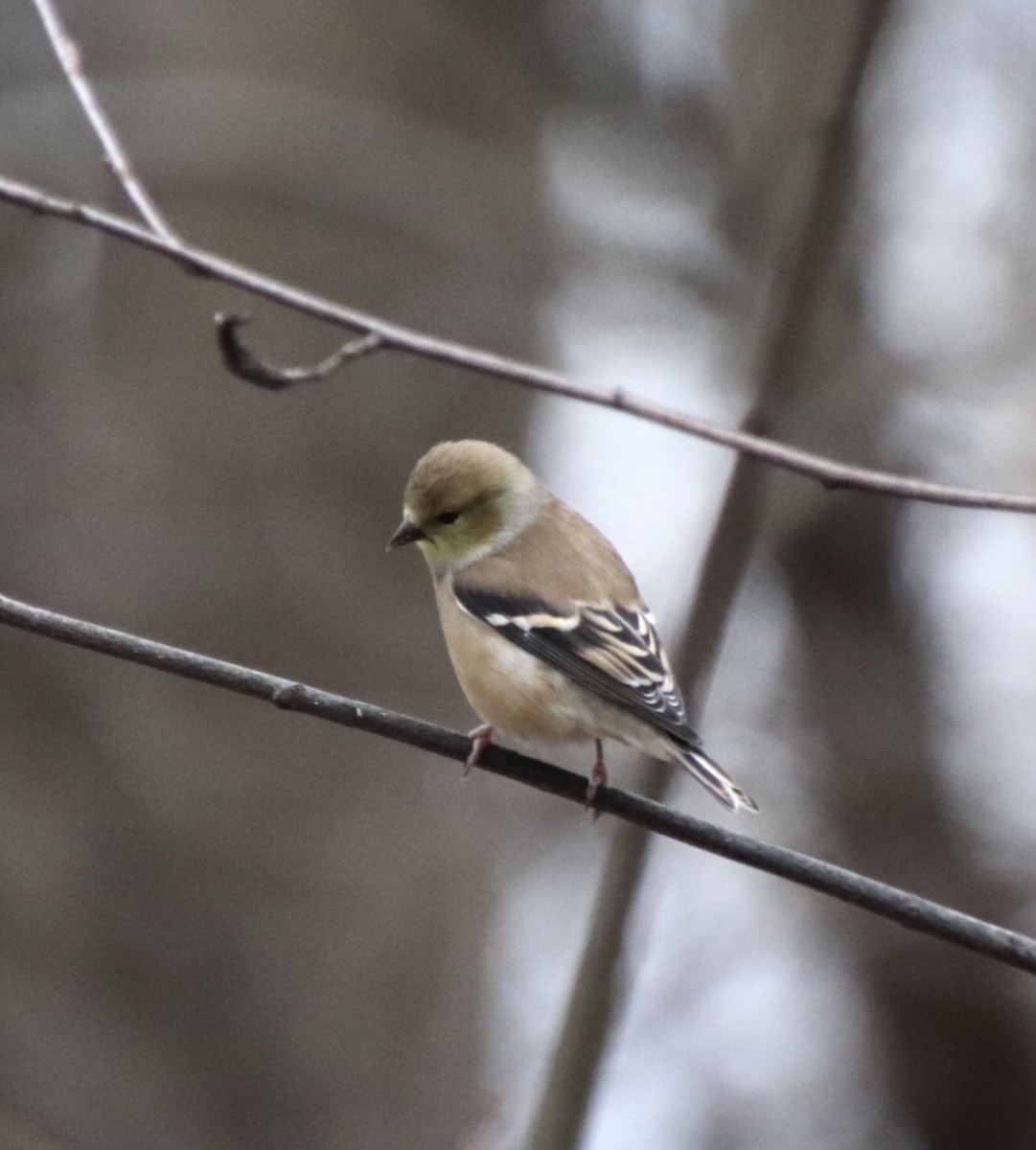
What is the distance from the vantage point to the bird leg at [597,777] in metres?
2.49

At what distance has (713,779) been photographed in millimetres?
2896

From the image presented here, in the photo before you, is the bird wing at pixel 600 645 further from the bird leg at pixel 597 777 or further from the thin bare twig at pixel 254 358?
the thin bare twig at pixel 254 358

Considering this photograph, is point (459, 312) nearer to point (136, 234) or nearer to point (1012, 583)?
point (1012, 583)

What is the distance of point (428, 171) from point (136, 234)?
172 inches

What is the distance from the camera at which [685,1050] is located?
619cm

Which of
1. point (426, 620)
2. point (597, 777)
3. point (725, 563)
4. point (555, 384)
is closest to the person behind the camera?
point (555, 384)

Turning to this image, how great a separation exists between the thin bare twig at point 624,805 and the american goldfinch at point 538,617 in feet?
1.69

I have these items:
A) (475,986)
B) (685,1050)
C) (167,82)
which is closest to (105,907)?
(475,986)

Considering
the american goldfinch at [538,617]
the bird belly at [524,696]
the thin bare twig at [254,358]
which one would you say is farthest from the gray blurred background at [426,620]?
the thin bare twig at [254,358]

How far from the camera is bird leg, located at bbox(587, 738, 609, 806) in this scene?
8.16 feet

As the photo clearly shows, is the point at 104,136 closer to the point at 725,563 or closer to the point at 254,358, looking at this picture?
the point at 254,358

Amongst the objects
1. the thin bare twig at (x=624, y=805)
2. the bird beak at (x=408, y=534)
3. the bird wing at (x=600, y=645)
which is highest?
the bird beak at (x=408, y=534)

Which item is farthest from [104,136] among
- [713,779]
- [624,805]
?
[713,779]

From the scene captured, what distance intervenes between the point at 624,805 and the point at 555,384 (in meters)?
0.69
